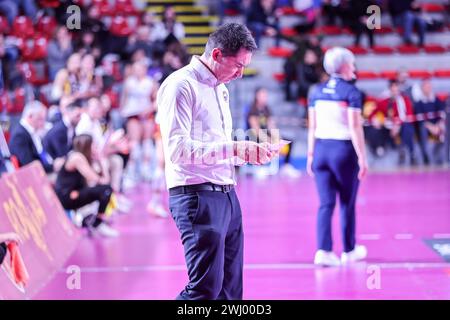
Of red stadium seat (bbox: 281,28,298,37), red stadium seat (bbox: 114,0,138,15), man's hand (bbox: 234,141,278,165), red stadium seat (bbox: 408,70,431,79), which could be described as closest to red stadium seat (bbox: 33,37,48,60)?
red stadium seat (bbox: 114,0,138,15)

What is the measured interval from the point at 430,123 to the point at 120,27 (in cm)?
664

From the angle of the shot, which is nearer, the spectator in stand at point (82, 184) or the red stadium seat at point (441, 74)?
the spectator in stand at point (82, 184)

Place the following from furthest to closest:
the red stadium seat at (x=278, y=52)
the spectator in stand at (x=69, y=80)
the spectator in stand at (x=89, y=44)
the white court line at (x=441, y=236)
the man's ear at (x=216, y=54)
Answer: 1. the red stadium seat at (x=278, y=52)
2. the spectator in stand at (x=89, y=44)
3. the spectator in stand at (x=69, y=80)
4. the white court line at (x=441, y=236)
5. the man's ear at (x=216, y=54)

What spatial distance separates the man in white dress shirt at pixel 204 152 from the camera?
4.50m

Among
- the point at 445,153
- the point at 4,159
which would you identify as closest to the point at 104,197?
the point at 4,159

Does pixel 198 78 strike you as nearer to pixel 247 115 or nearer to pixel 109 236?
pixel 109 236

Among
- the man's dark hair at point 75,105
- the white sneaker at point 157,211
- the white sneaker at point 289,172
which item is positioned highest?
the man's dark hair at point 75,105

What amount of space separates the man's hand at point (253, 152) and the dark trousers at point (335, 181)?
3452 mm

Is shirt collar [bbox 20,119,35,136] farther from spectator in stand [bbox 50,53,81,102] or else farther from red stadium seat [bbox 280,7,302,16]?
red stadium seat [bbox 280,7,302,16]

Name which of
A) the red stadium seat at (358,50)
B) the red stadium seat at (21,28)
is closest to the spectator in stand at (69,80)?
the red stadium seat at (21,28)

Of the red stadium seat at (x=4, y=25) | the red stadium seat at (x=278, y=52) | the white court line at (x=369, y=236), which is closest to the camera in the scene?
the white court line at (x=369, y=236)

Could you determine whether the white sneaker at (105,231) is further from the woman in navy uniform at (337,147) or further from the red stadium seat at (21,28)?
the red stadium seat at (21,28)

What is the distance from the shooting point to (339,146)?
7801 mm

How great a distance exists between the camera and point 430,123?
1647 cm
